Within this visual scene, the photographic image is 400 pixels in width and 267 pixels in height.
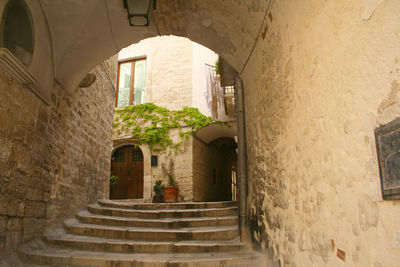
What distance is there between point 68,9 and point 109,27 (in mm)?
549

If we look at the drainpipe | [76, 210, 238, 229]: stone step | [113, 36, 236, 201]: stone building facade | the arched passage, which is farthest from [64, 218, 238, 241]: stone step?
[113, 36, 236, 201]: stone building facade

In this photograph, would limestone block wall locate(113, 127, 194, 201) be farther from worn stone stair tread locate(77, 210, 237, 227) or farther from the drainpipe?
the drainpipe

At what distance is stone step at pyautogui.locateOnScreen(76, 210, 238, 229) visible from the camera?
4.45 meters

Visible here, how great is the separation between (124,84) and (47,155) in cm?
750

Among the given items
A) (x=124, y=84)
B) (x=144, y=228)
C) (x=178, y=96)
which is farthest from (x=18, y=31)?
(x=124, y=84)

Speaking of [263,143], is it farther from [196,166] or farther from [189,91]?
[189,91]

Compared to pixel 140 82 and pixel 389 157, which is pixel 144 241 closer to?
pixel 389 157

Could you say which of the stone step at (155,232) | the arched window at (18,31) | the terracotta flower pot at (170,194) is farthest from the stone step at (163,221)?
the terracotta flower pot at (170,194)

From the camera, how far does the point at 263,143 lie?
3.19m

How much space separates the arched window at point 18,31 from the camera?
3.00 metres

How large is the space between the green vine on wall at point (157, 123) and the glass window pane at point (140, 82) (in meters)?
0.59

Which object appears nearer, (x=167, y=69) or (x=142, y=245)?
(x=142, y=245)

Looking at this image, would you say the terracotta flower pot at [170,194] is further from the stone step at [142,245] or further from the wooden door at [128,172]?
the stone step at [142,245]

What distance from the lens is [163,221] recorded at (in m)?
4.55
